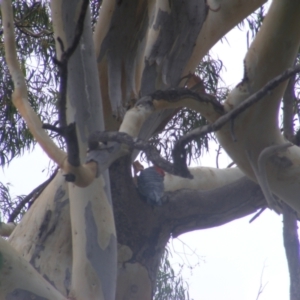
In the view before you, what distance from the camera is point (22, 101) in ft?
4.46

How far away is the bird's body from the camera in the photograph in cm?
195

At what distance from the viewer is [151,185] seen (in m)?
1.98

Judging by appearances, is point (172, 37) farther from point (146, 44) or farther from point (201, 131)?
point (201, 131)

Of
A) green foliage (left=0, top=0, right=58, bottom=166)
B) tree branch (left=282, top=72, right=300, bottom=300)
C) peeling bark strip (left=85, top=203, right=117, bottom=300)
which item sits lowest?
peeling bark strip (left=85, top=203, right=117, bottom=300)

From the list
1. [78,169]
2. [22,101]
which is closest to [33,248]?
[22,101]

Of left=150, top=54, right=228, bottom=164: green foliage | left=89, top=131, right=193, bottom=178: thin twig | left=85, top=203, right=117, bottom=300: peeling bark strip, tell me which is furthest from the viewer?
left=150, top=54, right=228, bottom=164: green foliage

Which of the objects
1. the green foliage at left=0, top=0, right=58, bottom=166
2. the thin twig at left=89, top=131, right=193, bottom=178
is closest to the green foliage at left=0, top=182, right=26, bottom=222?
the green foliage at left=0, top=0, right=58, bottom=166

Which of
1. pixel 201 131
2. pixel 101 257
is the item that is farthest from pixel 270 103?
pixel 101 257

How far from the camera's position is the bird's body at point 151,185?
1.95 metres

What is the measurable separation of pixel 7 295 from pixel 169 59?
3.23ft

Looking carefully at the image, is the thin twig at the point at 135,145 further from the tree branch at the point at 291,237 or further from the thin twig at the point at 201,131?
the tree branch at the point at 291,237

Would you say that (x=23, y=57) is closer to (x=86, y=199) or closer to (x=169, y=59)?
(x=169, y=59)

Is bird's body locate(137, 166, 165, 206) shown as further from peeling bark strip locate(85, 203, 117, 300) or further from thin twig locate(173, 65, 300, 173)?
thin twig locate(173, 65, 300, 173)

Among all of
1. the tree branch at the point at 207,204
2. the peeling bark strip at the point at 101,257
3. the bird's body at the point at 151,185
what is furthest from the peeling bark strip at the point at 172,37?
the peeling bark strip at the point at 101,257
